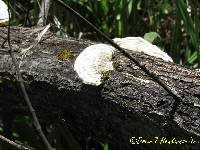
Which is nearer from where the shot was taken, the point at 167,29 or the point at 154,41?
the point at 154,41

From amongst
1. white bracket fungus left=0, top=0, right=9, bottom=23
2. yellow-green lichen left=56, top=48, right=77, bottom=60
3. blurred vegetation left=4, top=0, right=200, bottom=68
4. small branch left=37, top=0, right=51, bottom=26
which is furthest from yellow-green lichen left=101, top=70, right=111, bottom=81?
blurred vegetation left=4, top=0, right=200, bottom=68

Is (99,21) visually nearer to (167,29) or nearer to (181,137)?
(167,29)

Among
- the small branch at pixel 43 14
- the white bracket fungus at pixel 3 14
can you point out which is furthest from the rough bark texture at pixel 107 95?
the small branch at pixel 43 14

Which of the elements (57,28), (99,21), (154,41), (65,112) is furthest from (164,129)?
(99,21)

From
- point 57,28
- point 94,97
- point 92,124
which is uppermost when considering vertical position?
point 57,28

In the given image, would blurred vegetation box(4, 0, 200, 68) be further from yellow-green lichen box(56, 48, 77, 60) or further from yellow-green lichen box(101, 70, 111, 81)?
yellow-green lichen box(101, 70, 111, 81)

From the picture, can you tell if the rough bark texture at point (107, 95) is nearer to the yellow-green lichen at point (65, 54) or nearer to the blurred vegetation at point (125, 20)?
the yellow-green lichen at point (65, 54)
